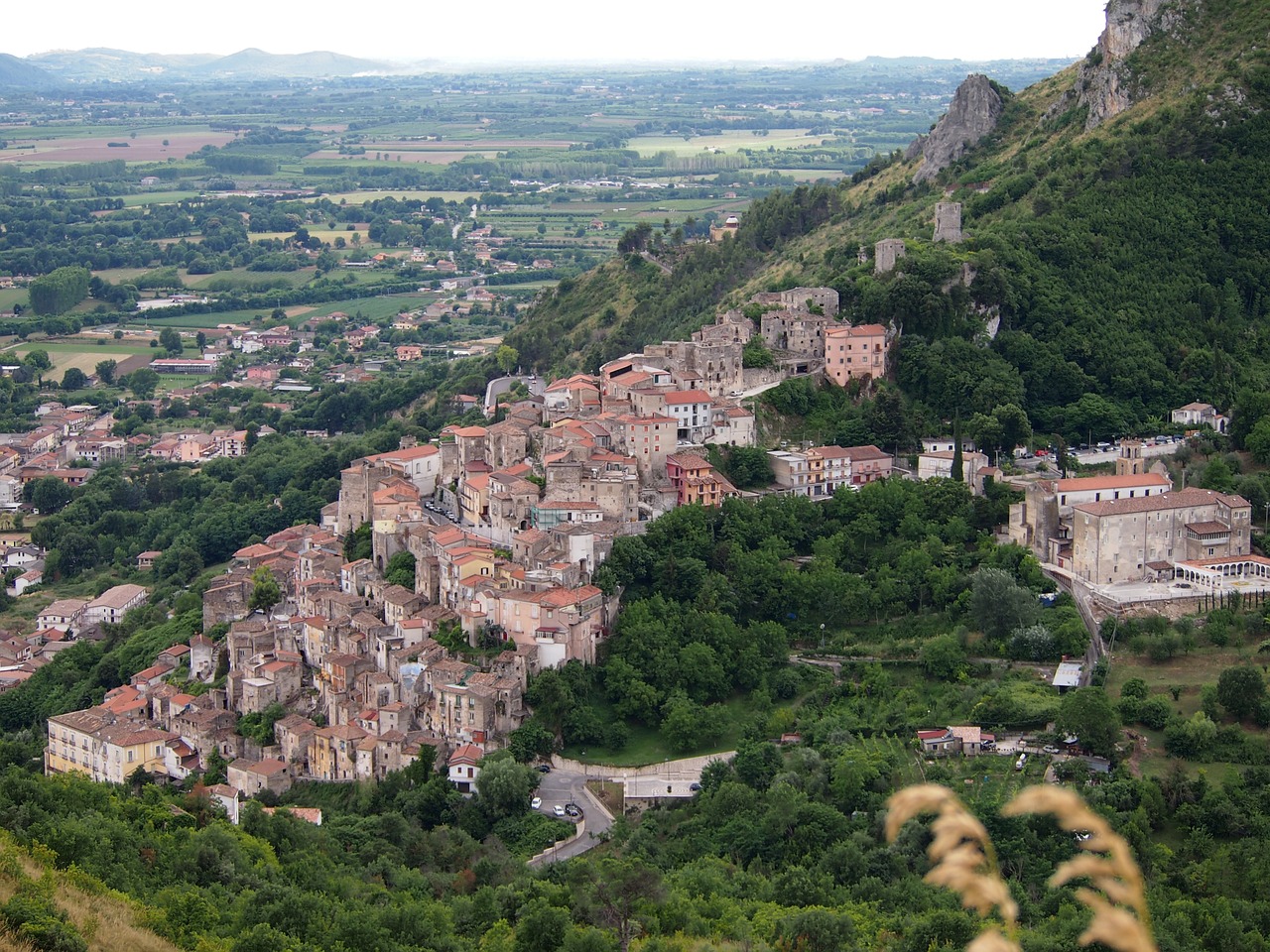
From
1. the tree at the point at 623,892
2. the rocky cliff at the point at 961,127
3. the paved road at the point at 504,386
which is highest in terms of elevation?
the rocky cliff at the point at 961,127

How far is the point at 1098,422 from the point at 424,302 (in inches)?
2539

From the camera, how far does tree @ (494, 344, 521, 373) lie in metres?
66.6

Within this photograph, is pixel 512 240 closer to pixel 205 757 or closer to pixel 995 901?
pixel 205 757

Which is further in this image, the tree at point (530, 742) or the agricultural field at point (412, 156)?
the agricultural field at point (412, 156)

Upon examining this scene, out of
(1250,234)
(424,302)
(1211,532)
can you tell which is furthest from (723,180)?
(1211,532)

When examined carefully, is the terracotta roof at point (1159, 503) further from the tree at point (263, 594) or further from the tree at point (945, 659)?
the tree at point (263, 594)

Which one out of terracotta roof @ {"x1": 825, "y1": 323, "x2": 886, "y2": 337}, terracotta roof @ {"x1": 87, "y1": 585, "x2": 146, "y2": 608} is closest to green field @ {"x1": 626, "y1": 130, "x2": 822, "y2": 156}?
terracotta roof @ {"x1": 87, "y1": 585, "x2": 146, "y2": 608}

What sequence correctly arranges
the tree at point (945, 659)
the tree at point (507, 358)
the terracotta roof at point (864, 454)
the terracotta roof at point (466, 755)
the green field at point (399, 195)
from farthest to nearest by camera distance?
the green field at point (399, 195)
the tree at point (507, 358)
the terracotta roof at point (864, 454)
the tree at point (945, 659)
the terracotta roof at point (466, 755)

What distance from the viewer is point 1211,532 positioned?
3769 centimetres

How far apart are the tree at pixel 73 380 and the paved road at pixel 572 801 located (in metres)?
55.9

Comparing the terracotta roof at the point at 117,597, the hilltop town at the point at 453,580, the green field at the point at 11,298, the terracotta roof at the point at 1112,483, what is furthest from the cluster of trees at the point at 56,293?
the terracotta roof at the point at 1112,483

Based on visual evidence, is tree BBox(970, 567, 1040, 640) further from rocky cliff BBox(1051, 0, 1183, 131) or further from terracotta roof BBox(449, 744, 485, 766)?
rocky cliff BBox(1051, 0, 1183, 131)

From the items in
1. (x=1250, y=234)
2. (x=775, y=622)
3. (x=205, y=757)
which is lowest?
(x=205, y=757)

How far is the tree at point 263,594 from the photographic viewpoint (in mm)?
42344
